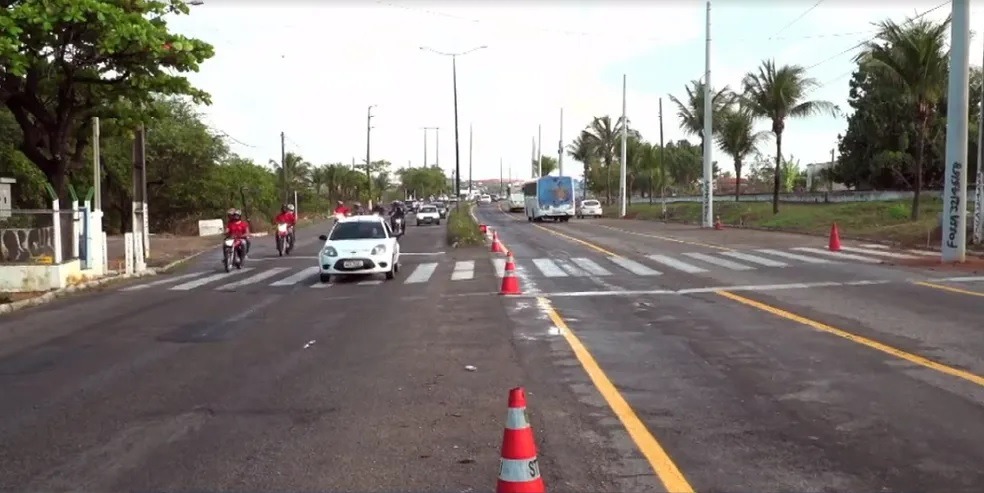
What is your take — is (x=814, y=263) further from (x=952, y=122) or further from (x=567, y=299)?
(x=567, y=299)

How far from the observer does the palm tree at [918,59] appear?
2969 centimetres

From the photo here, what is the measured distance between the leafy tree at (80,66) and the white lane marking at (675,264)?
478 inches

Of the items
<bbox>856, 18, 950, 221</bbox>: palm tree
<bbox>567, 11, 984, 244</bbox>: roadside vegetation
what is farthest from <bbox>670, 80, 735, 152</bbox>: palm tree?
<bbox>856, 18, 950, 221</bbox>: palm tree

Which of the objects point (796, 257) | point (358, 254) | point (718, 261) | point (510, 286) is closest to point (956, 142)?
point (796, 257)

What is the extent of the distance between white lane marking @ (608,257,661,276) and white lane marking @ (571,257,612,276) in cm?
56

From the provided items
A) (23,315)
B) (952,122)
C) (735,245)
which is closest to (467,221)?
(735,245)

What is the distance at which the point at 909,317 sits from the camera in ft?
39.5

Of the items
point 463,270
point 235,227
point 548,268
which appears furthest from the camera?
point 235,227

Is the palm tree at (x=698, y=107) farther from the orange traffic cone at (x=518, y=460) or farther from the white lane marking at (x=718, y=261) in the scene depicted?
the orange traffic cone at (x=518, y=460)

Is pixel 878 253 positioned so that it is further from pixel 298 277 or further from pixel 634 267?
pixel 298 277

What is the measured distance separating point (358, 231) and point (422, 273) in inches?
73.1

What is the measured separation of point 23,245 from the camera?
19.1 metres

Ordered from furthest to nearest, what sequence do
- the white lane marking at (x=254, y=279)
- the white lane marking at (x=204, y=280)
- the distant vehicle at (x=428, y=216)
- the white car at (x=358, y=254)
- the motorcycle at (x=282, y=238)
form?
the distant vehicle at (x=428, y=216), the motorcycle at (x=282, y=238), the white car at (x=358, y=254), the white lane marking at (x=204, y=280), the white lane marking at (x=254, y=279)

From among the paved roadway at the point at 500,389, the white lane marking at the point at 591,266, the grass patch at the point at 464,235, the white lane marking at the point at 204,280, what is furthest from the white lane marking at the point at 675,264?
the white lane marking at the point at 204,280
